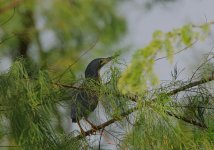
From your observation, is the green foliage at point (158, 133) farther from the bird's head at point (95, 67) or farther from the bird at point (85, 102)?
the bird's head at point (95, 67)

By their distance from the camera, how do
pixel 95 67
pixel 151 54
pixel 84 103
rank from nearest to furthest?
pixel 151 54 → pixel 84 103 → pixel 95 67

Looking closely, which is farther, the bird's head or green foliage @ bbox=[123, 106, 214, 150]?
the bird's head

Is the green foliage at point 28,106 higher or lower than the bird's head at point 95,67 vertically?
lower

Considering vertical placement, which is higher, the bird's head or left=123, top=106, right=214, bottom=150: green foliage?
the bird's head

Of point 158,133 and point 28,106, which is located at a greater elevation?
point 28,106

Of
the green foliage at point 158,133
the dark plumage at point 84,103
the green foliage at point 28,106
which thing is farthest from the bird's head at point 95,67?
the green foliage at point 158,133

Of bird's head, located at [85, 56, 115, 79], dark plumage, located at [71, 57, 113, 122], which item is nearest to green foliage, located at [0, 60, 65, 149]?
dark plumage, located at [71, 57, 113, 122]

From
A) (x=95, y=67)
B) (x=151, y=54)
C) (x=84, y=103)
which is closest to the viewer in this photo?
(x=151, y=54)

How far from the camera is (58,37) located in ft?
16.3

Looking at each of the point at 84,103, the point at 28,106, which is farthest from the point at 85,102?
the point at 28,106

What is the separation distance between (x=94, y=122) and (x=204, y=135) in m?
0.35

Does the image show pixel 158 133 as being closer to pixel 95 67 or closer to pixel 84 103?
pixel 84 103

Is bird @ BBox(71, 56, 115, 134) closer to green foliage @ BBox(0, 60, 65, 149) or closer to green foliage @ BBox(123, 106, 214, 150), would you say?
green foliage @ BBox(0, 60, 65, 149)

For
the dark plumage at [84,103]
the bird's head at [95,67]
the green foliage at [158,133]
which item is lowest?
the green foliage at [158,133]
